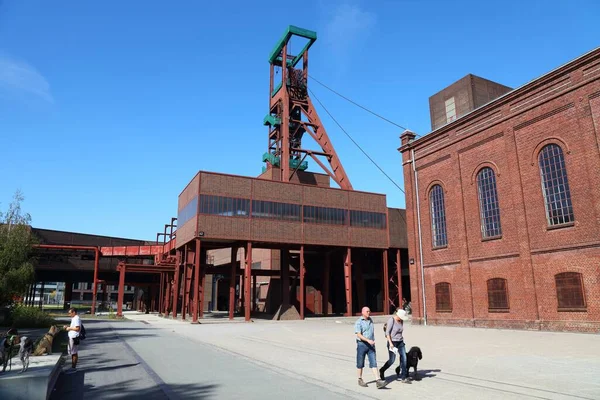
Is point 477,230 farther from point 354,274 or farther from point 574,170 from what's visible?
point 354,274

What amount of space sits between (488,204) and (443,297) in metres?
6.39

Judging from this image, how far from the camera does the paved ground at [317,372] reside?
294 inches

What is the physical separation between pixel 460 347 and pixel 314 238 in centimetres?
2328

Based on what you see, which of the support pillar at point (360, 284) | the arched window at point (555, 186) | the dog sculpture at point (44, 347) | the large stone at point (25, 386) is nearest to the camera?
the large stone at point (25, 386)

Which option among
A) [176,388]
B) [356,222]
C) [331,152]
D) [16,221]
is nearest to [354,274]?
[356,222]

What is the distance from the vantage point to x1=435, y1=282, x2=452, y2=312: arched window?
85.2 ft

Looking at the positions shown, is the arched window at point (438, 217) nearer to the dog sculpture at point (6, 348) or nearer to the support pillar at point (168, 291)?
the dog sculpture at point (6, 348)

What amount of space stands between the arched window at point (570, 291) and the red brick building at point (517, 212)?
0.04 meters

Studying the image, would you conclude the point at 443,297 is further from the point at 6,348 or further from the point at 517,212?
the point at 6,348

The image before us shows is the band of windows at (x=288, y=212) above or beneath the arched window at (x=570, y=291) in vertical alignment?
above

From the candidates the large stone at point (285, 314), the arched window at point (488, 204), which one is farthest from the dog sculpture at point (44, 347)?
the large stone at point (285, 314)

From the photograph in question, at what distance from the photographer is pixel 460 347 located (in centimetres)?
1443

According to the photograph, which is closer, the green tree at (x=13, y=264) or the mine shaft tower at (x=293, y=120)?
the green tree at (x=13, y=264)

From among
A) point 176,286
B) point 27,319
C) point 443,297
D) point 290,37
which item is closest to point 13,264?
point 27,319
